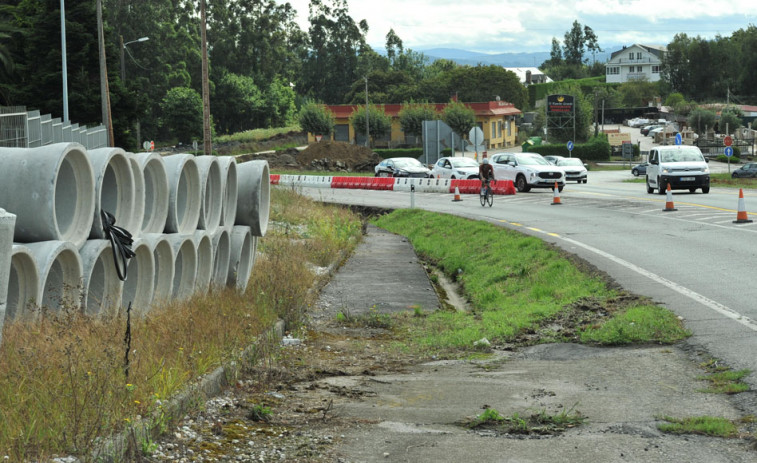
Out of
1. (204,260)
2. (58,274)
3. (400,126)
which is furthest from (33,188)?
(400,126)

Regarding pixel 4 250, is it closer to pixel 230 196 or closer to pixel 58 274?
pixel 58 274

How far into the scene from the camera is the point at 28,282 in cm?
718

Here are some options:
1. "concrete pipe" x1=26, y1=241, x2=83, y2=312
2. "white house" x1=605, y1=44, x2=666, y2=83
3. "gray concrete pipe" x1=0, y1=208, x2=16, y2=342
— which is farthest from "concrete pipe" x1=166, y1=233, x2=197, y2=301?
"white house" x1=605, y1=44, x2=666, y2=83

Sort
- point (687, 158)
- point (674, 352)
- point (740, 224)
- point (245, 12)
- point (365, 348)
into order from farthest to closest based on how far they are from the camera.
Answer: point (245, 12) < point (687, 158) < point (740, 224) < point (365, 348) < point (674, 352)

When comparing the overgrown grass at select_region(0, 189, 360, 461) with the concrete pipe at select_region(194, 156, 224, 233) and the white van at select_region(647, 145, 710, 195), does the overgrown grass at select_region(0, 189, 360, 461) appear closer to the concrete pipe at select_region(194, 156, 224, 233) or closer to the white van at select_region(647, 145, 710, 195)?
the concrete pipe at select_region(194, 156, 224, 233)

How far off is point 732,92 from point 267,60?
75.0 m

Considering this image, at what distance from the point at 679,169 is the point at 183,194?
25.5 meters

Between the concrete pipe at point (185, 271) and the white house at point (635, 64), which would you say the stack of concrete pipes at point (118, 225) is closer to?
the concrete pipe at point (185, 271)

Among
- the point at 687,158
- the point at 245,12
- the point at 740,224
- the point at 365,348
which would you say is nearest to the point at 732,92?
the point at 245,12

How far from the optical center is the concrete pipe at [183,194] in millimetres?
10180

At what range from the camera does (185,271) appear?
10.5 metres

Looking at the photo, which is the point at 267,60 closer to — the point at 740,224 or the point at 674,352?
the point at 740,224

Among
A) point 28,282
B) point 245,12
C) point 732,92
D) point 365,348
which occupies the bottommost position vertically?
point 365,348

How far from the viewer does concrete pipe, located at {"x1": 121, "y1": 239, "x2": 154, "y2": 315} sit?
9172 millimetres
